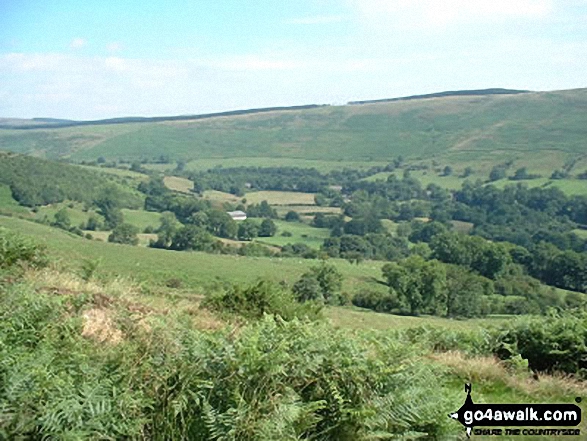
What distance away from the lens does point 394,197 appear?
172500 mm

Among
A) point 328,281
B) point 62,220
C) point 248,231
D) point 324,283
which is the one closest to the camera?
point 324,283

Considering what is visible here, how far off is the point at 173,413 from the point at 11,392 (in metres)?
1.48

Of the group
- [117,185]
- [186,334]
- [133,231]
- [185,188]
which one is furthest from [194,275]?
[185,188]

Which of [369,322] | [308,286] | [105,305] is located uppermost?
[105,305]

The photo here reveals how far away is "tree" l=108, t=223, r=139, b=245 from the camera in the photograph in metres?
88.7

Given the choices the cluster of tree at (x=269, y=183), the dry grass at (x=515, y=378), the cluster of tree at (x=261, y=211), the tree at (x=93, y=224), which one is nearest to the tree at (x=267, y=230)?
the cluster of tree at (x=261, y=211)

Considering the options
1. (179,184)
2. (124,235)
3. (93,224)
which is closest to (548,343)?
(124,235)

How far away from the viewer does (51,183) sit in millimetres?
117375

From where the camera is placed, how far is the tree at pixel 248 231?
359 ft

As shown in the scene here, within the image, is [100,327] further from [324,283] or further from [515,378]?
[324,283]

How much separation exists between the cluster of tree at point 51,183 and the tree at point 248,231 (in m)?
28.8

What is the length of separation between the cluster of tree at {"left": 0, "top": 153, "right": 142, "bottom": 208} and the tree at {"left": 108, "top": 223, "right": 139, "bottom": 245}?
67.7ft

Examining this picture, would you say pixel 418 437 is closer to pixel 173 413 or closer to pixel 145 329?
pixel 173 413

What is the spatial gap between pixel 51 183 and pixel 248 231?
132 feet
